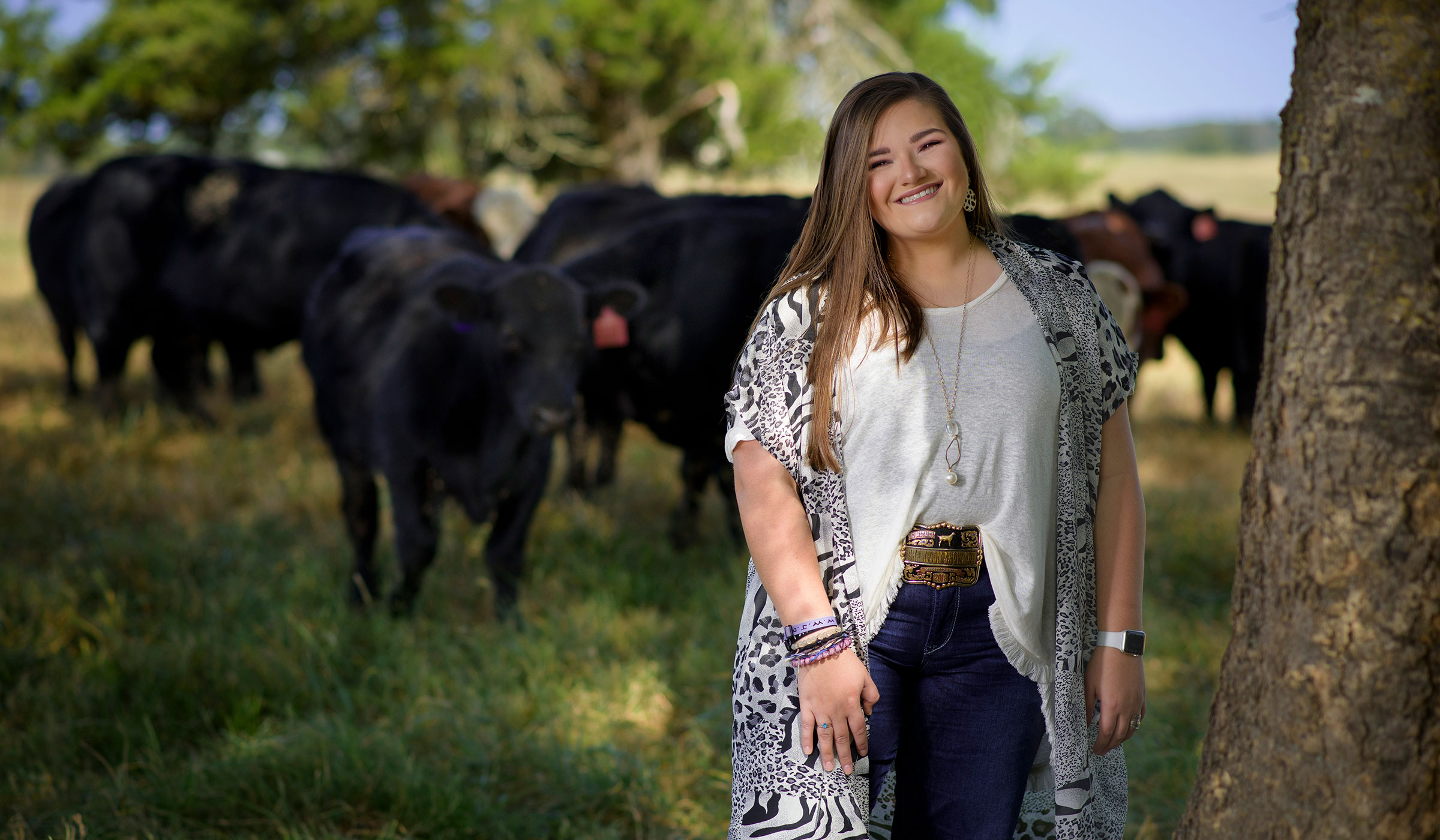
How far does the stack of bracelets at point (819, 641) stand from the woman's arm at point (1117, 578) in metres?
0.50

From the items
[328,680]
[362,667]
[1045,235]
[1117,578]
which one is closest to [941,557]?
[1117,578]

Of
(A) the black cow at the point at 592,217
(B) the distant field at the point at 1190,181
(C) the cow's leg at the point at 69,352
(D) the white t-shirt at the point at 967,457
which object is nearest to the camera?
(D) the white t-shirt at the point at 967,457

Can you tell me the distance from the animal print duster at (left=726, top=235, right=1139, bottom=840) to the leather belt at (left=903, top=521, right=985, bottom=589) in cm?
10

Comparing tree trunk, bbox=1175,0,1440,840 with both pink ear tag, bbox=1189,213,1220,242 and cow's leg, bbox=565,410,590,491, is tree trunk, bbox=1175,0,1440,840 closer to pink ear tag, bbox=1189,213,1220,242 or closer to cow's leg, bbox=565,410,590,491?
cow's leg, bbox=565,410,590,491

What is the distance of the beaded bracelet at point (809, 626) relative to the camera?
1.78 meters

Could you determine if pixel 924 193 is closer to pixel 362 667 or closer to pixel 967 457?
pixel 967 457

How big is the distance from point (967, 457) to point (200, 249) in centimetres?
806

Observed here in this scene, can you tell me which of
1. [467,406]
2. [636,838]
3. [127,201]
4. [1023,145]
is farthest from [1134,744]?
[1023,145]

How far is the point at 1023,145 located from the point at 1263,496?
2380 cm

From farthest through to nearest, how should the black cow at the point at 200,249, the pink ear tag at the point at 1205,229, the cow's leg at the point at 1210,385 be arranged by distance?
1. the pink ear tag at the point at 1205,229
2. the cow's leg at the point at 1210,385
3. the black cow at the point at 200,249

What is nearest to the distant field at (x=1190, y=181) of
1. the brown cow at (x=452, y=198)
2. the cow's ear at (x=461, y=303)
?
the brown cow at (x=452, y=198)

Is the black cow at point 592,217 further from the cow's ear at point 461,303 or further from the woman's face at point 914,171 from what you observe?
the woman's face at point 914,171

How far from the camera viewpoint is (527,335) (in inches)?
173

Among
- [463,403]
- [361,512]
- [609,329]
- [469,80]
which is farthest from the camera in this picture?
[469,80]
